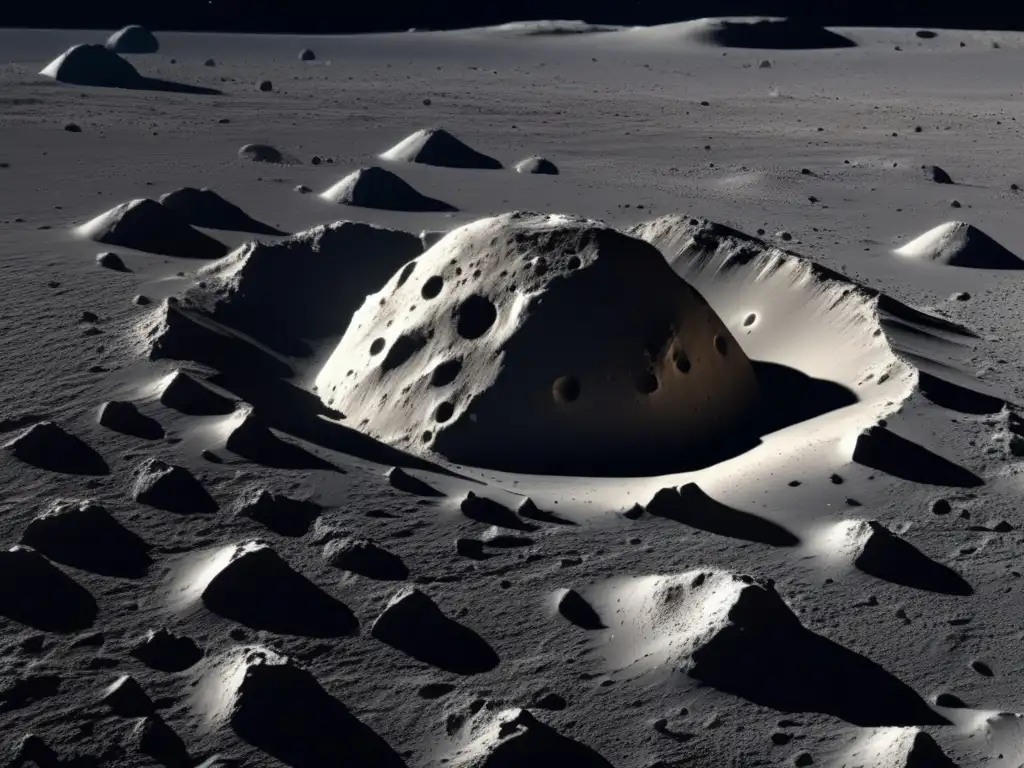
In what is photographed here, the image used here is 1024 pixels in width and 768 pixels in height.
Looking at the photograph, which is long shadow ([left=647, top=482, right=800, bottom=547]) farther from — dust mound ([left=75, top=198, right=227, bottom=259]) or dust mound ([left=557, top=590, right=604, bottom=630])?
dust mound ([left=75, top=198, right=227, bottom=259])

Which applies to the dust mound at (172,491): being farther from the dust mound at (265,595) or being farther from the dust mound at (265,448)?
the dust mound at (265,595)

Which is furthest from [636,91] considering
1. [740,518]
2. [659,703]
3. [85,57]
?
[659,703]

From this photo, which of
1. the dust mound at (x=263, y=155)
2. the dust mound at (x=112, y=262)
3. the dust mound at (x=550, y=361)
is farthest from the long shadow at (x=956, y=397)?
the dust mound at (x=263, y=155)

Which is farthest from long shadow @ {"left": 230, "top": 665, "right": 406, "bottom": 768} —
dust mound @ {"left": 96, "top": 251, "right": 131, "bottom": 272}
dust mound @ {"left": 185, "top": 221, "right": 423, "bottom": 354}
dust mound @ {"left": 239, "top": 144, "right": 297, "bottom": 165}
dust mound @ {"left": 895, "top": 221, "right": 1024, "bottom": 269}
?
dust mound @ {"left": 239, "top": 144, "right": 297, "bottom": 165}

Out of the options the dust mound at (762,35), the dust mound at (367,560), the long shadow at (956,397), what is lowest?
the dust mound at (367,560)

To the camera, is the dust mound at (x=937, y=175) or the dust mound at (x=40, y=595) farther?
the dust mound at (x=937, y=175)

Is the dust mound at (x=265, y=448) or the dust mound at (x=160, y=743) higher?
the dust mound at (x=265, y=448)
